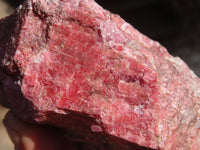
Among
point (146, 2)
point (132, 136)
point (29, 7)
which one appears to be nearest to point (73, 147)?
point (132, 136)

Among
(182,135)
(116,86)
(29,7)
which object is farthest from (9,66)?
(182,135)

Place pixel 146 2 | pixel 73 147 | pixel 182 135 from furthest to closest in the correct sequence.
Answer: pixel 146 2 → pixel 73 147 → pixel 182 135

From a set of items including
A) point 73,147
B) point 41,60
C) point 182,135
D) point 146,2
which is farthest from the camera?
point 146,2

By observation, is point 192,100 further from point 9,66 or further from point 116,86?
point 9,66

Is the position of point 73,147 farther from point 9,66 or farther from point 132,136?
point 9,66

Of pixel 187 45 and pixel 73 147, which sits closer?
pixel 73 147

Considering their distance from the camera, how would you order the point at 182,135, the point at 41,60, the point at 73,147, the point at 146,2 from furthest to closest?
1. the point at 146,2
2. the point at 73,147
3. the point at 182,135
4. the point at 41,60

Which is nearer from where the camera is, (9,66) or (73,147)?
(9,66)

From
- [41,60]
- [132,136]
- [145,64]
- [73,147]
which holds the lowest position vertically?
[73,147]

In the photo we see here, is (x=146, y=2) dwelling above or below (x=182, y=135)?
above
